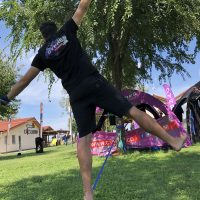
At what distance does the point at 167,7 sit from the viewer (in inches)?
A: 527

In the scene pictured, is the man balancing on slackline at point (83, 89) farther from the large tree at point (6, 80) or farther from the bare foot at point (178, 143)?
the large tree at point (6, 80)

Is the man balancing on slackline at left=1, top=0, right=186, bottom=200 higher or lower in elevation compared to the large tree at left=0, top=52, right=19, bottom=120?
lower

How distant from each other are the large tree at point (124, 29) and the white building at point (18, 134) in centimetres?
4083

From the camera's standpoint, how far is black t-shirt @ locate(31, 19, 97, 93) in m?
4.48

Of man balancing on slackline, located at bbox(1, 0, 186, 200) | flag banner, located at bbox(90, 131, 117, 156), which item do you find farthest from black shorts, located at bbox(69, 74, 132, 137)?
flag banner, located at bbox(90, 131, 117, 156)

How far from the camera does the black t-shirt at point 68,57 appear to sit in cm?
448

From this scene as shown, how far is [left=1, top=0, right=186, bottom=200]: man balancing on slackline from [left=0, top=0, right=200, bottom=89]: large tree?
8.12 metres

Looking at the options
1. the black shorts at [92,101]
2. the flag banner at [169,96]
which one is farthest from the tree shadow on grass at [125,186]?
the flag banner at [169,96]

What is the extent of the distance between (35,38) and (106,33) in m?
2.40

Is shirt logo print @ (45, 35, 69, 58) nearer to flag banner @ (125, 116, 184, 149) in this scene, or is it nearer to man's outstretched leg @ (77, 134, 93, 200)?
man's outstretched leg @ (77, 134, 93, 200)

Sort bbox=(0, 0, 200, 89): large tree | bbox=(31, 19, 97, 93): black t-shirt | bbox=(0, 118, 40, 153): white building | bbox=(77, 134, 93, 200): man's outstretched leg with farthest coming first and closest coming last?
bbox=(0, 118, 40, 153): white building < bbox=(0, 0, 200, 89): large tree < bbox=(77, 134, 93, 200): man's outstretched leg < bbox=(31, 19, 97, 93): black t-shirt

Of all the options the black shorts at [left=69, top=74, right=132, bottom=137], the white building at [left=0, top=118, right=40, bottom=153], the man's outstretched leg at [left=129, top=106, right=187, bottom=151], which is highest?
the white building at [left=0, top=118, right=40, bottom=153]

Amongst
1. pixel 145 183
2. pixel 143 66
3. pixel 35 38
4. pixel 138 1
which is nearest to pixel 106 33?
pixel 138 1

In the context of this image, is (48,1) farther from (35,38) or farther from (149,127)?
(149,127)
